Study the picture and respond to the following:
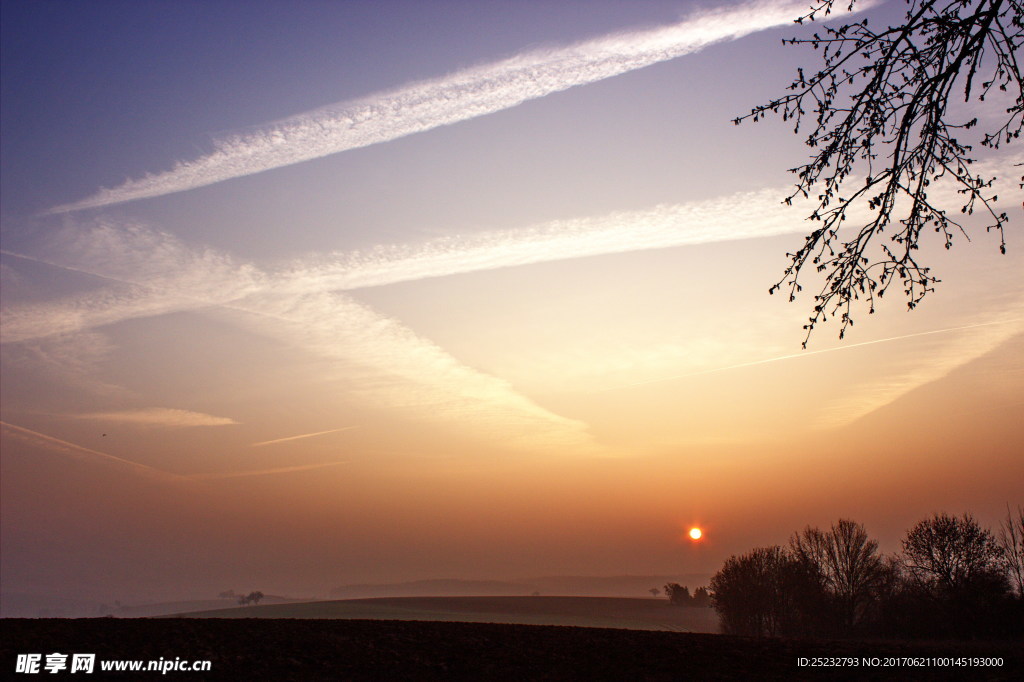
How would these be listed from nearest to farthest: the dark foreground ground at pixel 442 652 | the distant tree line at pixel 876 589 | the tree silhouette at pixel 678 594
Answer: the dark foreground ground at pixel 442 652 → the distant tree line at pixel 876 589 → the tree silhouette at pixel 678 594

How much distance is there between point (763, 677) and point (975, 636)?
28.8m

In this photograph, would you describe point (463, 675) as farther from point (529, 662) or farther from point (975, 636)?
point (975, 636)

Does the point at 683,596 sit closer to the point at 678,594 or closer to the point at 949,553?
the point at 678,594

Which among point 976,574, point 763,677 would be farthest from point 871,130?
point 976,574

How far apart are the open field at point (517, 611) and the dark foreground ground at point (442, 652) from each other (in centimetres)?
5452

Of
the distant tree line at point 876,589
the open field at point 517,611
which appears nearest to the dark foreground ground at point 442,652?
the distant tree line at point 876,589

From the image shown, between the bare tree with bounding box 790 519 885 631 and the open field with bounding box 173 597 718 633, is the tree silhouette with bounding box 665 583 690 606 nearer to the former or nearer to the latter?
the open field with bounding box 173 597 718 633

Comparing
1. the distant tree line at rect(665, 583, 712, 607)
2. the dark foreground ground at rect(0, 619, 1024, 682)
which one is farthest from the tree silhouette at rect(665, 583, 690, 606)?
the dark foreground ground at rect(0, 619, 1024, 682)

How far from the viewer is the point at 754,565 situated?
159 ft

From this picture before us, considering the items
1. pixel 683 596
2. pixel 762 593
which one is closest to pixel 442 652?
pixel 762 593

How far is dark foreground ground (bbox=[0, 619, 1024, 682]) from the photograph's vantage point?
1505 centimetres

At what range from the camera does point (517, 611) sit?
3733 inches

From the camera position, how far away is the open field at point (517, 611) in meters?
Answer: 76.2

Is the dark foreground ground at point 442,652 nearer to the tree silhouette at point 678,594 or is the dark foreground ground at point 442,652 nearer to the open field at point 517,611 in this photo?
the open field at point 517,611
